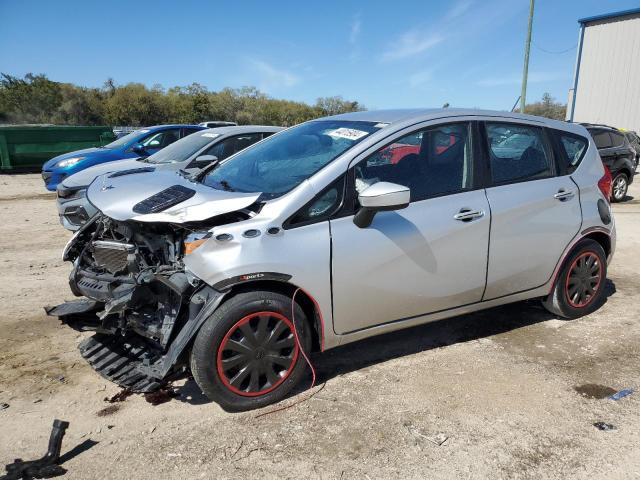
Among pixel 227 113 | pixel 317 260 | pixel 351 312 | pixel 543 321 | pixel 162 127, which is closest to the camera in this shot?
pixel 317 260

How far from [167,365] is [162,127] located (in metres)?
8.86

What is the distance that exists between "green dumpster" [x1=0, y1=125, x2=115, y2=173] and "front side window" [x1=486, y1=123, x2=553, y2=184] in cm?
1681

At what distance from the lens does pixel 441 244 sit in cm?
355

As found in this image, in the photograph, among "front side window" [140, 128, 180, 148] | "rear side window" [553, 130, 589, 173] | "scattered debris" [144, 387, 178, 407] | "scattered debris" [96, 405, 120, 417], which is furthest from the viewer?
"front side window" [140, 128, 180, 148]

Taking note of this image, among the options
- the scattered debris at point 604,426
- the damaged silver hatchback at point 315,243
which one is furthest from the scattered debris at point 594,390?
the damaged silver hatchback at point 315,243

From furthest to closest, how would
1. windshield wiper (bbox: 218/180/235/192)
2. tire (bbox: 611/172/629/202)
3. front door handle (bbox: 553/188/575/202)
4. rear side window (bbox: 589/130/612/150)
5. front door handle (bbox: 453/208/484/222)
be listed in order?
tire (bbox: 611/172/629/202)
rear side window (bbox: 589/130/612/150)
front door handle (bbox: 553/188/575/202)
front door handle (bbox: 453/208/484/222)
windshield wiper (bbox: 218/180/235/192)

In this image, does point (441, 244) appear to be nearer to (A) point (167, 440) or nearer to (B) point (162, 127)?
(A) point (167, 440)

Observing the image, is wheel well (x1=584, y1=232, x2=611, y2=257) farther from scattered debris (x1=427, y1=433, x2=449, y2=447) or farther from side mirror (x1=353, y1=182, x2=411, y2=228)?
scattered debris (x1=427, y1=433, x2=449, y2=447)

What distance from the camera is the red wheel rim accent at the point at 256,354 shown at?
3010 mm

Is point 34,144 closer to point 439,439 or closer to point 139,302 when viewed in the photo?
point 139,302

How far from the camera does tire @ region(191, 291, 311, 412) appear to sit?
9.65 feet

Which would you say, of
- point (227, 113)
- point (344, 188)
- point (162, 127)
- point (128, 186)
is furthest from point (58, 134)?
point (227, 113)

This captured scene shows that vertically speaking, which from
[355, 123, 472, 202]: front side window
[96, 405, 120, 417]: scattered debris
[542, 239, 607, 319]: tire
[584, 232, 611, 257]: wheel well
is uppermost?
[355, 123, 472, 202]: front side window

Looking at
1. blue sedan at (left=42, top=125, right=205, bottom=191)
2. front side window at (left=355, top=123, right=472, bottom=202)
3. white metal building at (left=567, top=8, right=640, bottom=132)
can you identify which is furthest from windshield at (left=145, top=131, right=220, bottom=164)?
white metal building at (left=567, top=8, right=640, bottom=132)
